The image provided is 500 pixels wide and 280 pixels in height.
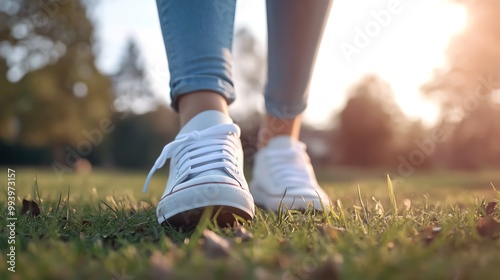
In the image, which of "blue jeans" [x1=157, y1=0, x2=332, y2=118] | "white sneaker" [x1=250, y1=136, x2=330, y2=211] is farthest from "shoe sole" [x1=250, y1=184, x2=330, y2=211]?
"blue jeans" [x1=157, y1=0, x2=332, y2=118]

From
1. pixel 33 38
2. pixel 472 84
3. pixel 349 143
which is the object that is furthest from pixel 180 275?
pixel 349 143

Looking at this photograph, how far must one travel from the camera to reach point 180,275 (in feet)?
2.42

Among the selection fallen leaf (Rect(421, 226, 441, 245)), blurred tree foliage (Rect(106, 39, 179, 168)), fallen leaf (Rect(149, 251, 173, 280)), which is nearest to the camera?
fallen leaf (Rect(149, 251, 173, 280))

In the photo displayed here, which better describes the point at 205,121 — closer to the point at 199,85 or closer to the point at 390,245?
the point at 199,85

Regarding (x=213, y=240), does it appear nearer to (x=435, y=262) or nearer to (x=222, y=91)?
(x=435, y=262)

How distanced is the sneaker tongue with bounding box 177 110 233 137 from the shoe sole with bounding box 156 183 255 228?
222 mm

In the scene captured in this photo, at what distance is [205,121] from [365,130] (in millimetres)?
26941

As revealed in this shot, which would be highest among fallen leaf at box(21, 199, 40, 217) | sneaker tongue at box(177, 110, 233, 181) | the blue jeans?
the blue jeans

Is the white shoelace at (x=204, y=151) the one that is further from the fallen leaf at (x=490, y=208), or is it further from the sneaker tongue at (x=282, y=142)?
the fallen leaf at (x=490, y=208)

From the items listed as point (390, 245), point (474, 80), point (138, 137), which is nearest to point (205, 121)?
point (390, 245)

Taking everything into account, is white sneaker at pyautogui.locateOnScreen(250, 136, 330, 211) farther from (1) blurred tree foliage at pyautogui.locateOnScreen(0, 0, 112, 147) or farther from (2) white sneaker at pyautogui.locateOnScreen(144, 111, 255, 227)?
(1) blurred tree foliage at pyautogui.locateOnScreen(0, 0, 112, 147)

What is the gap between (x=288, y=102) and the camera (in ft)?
6.75

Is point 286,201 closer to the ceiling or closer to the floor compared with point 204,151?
closer to the floor

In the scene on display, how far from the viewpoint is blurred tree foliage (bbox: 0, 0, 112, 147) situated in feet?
55.9
